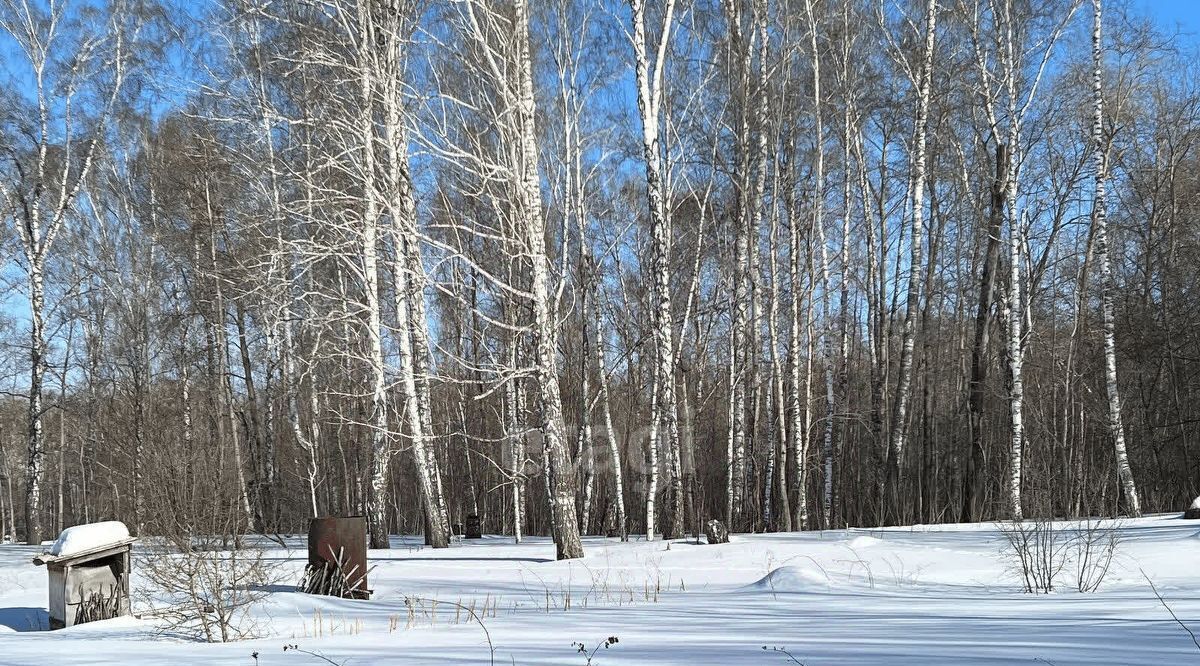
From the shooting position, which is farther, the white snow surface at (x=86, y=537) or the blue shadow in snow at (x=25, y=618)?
the blue shadow in snow at (x=25, y=618)

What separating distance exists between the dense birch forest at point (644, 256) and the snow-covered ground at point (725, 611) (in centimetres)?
156

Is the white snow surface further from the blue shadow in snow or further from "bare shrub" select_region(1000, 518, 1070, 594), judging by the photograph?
"bare shrub" select_region(1000, 518, 1070, 594)

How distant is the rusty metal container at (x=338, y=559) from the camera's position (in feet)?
26.6

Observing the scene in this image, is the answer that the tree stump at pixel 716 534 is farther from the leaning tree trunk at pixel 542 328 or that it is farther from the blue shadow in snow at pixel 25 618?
the blue shadow in snow at pixel 25 618

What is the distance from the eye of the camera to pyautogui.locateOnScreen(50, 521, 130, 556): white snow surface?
7.94 metres

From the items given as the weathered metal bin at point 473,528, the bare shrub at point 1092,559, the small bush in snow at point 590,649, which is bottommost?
the weathered metal bin at point 473,528

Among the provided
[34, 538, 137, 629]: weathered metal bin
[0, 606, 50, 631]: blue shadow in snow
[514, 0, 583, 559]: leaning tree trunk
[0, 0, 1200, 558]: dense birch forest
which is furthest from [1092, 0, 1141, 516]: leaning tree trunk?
[0, 606, 50, 631]: blue shadow in snow

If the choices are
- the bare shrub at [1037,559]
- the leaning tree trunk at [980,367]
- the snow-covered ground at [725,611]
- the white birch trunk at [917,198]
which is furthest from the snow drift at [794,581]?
the leaning tree trunk at [980,367]

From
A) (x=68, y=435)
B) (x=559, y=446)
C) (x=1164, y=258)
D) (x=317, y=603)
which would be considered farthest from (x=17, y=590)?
(x=68, y=435)

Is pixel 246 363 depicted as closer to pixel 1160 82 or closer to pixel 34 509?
pixel 34 509

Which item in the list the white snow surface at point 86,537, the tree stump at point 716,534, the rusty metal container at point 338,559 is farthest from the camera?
the tree stump at point 716,534

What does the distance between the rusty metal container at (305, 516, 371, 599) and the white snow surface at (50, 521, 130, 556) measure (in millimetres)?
1750

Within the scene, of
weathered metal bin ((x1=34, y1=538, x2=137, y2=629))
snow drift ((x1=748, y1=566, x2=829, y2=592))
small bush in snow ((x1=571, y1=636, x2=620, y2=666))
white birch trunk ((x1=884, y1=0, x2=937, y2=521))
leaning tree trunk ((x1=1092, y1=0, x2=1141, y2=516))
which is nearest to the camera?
small bush in snow ((x1=571, y1=636, x2=620, y2=666))

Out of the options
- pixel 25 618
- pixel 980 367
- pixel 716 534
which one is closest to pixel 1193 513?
pixel 980 367
